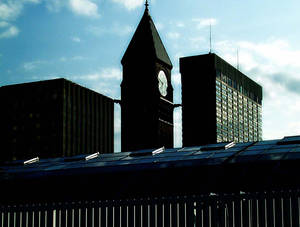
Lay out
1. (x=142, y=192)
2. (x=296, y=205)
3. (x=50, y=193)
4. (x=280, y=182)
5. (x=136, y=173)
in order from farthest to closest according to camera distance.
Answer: (x=50, y=193)
(x=136, y=173)
(x=142, y=192)
(x=280, y=182)
(x=296, y=205)

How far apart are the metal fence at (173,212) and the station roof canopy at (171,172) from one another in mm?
15564

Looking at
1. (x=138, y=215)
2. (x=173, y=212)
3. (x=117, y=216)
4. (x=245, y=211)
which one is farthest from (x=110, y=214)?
(x=245, y=211)

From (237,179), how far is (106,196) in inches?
338

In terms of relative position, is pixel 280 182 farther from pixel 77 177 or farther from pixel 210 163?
pixel 77 177

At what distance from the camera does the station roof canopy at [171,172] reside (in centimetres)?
3619

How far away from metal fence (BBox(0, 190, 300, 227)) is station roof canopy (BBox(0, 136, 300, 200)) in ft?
51.1

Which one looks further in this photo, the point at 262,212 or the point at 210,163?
the point at 210,163

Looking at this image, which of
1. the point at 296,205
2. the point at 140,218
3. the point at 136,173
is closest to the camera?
the point at 296,205

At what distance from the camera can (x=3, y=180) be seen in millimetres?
44406

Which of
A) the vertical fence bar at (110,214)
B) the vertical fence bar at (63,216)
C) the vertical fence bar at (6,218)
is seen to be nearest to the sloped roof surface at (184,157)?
the vertical fence bar at (6,218)

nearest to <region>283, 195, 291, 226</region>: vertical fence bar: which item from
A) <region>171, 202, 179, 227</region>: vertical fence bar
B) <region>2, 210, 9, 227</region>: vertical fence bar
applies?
<region>171, 202, 179, 227</region>: vertical fence bar

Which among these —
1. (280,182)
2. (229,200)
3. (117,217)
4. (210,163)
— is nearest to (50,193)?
(210,163)

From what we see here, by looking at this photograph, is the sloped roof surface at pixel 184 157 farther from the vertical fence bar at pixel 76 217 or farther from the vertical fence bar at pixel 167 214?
the vertical fence bar at pixel 76 217

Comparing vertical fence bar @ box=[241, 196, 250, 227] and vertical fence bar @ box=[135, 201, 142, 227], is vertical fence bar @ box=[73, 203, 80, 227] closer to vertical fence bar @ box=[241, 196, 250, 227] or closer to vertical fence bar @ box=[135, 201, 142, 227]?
vertical fence bar @ box=[135, 201, 142, 227]
